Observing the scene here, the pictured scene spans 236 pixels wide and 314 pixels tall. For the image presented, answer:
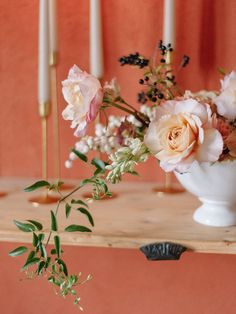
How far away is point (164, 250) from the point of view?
882mm

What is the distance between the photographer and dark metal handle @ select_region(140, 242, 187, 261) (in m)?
0.88

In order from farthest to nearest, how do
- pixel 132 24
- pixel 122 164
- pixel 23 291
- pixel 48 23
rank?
pixel 23 291 → pixel 132 24 → pixel 48 23 → pixel 122 164

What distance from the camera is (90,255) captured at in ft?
4.25

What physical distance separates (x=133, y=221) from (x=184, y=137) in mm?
242

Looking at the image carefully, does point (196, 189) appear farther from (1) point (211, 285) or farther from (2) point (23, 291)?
(2) point (23, 291)

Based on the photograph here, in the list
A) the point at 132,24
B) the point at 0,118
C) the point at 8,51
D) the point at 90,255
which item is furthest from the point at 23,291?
the point at 132,24

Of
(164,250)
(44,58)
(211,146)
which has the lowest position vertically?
(164,250)

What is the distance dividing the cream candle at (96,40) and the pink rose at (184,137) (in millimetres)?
349

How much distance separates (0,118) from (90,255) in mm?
382

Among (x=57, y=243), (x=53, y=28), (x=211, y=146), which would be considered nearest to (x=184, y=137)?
(x=211, y=146)

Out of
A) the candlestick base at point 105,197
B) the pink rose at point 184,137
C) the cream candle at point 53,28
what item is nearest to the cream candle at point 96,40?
the cream candle at point 53,28

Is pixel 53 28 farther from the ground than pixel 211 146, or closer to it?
farther from the ground

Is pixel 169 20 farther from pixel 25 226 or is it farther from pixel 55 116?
pixel 25 226

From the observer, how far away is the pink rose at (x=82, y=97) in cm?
84
